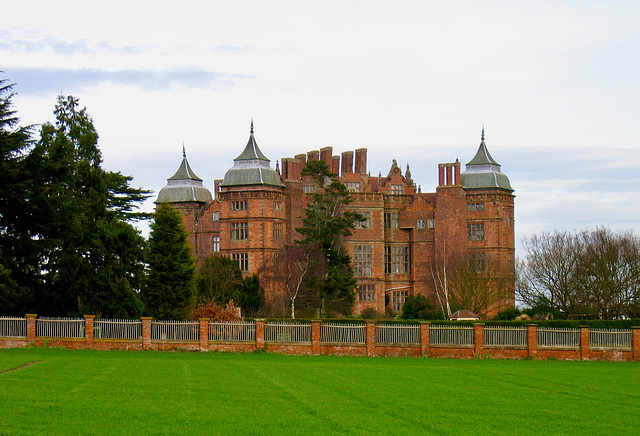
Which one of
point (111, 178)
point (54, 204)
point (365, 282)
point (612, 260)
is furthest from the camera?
point (365, 282)

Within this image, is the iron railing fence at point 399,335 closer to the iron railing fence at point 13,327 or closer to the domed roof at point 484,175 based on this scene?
the iron railing fence at point 13,327

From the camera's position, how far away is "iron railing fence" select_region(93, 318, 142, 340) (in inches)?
1591

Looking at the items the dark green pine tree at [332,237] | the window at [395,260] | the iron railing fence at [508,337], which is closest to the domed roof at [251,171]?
the dark green pine tree at [332,237]

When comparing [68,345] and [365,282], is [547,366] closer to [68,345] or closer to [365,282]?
[68,345]

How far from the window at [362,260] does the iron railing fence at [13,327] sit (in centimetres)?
3019

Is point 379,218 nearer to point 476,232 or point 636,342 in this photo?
point 476,232

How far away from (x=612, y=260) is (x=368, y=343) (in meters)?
27.0

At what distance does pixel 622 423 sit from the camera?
1794cm

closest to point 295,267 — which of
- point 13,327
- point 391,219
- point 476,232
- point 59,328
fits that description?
point 391,219

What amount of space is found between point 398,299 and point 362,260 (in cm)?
431

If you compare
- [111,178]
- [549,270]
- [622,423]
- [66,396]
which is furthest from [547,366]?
[549,270]

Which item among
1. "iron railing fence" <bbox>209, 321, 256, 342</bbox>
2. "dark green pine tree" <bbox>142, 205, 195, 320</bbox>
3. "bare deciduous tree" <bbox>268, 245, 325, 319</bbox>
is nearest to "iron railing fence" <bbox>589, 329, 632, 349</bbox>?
"iron railing fence" <bbox>209, 321, 256, 342</bbox>

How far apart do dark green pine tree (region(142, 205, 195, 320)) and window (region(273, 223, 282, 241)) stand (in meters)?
12.0

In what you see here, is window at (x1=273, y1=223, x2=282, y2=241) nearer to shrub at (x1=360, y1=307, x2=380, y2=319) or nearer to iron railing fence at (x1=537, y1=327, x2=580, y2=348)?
shrub at (x1=360, y1=307, x2=380, y2=319)
